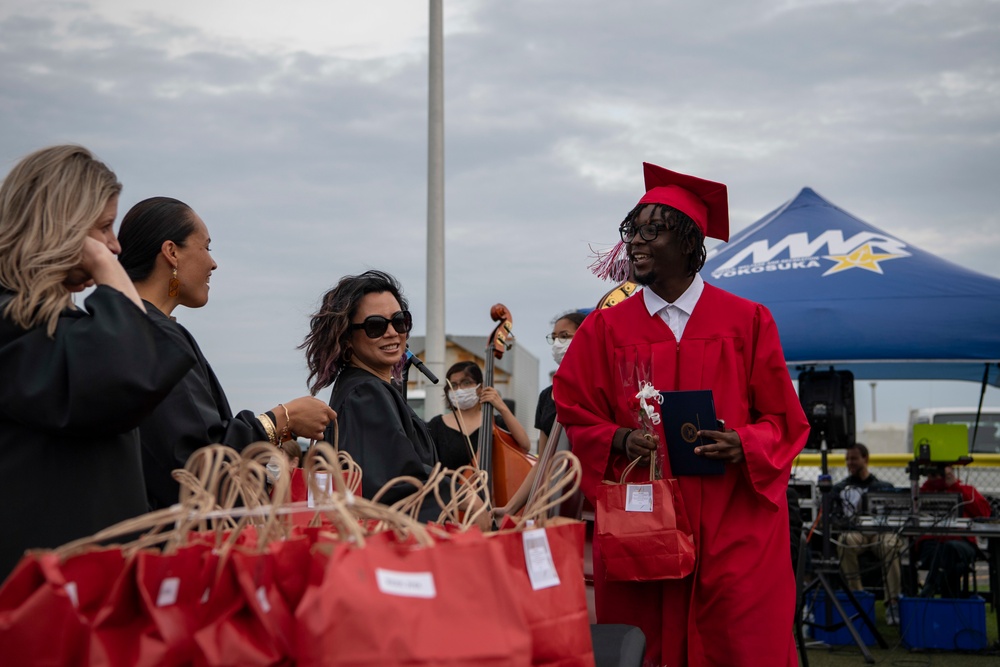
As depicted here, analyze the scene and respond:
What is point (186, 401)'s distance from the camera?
9.31ft

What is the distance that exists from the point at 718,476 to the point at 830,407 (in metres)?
5.26

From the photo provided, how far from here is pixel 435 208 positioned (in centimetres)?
982

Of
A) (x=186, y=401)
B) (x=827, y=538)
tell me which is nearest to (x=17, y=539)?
(x=186, y=401)

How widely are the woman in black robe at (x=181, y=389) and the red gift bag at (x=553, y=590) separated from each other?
1.18 metres

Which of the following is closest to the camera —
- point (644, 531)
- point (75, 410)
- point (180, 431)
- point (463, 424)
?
point (75, 410)

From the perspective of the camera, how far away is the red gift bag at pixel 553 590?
6.26ft

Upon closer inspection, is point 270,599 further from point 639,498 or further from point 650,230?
point 650,230

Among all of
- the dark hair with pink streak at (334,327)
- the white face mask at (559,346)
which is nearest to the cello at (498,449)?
the white face mask at (559,346)

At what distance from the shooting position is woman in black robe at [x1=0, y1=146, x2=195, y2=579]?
6.50 ft

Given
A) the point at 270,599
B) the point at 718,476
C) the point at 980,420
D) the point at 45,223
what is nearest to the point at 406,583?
the point at 270,599

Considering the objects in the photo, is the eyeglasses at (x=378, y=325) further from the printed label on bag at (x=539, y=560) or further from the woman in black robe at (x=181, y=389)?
the printed label on bag at (x=539, y=560)

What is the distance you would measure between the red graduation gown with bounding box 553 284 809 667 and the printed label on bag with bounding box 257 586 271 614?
1.99m

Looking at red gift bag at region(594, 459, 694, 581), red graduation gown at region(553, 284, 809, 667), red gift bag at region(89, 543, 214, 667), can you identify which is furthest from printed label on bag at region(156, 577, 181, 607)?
red graduation gown at region(553, 284, 809, 667)

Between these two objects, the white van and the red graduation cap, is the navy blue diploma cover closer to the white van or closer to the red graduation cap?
the red graduation cap
